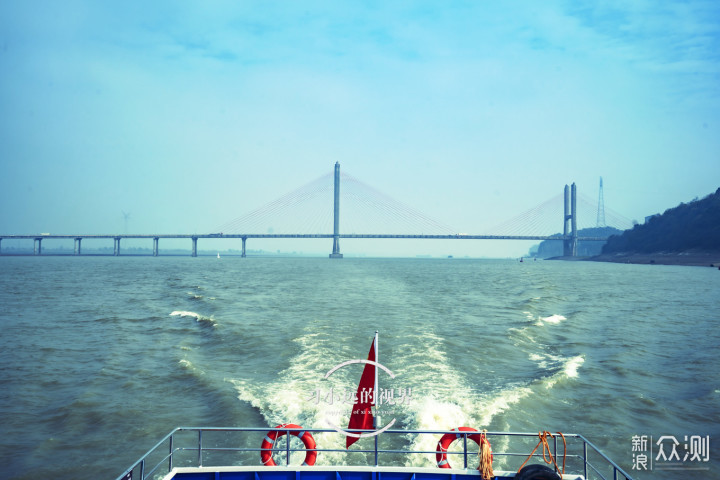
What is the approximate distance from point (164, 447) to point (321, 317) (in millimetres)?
15952

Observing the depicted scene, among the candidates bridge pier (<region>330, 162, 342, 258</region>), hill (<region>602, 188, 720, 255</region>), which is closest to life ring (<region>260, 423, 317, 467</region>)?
hill (<region>602, 188, 720, 255</region>)

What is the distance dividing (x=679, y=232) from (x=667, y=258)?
11.1 metres

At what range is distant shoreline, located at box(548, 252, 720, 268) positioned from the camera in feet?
318

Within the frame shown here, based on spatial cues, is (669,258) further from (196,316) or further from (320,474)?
(320,474)

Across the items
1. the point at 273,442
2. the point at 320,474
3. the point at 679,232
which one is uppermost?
the point at 679,232

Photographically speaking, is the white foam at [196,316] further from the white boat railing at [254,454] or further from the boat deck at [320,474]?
the boat deck at [320,474]

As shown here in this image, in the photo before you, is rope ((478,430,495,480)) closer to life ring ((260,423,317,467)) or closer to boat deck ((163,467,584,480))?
boat deck ((163,467,584,480))

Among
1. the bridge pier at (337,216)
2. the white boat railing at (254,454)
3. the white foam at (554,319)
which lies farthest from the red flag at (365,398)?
the bridge pier at (337,216)

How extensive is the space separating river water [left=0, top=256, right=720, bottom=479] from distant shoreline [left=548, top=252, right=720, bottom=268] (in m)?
83.9

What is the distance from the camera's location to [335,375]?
1524 centimetres

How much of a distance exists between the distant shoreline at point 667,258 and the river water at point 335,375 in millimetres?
83927

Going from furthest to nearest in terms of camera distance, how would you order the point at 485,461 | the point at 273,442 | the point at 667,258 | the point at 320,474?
the point at 667,258
the point at 273,442
the point at 320,474
the point at 485,461

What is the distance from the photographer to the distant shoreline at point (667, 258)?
3812 inches

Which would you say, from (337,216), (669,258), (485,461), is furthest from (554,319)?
(337,216)
